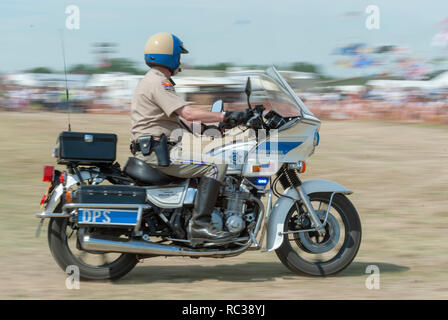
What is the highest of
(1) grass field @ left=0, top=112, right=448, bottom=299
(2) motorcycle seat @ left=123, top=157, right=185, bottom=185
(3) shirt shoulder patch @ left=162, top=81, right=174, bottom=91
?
(3) shirt shoulder patch @ left=162, top=81, right=174, bottom=91

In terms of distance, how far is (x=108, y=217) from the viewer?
5359 mm

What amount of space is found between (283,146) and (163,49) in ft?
4.28

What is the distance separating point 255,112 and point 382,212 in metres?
4.28

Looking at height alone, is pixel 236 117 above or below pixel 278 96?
below

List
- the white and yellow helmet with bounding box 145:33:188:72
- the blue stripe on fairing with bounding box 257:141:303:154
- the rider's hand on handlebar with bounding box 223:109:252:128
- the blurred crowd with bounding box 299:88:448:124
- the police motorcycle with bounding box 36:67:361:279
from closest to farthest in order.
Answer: the rider's hand on handlebar with bounding box 223:109:252:128 < the police motorcycle with bounding box 36:67:361:279 < the white and yellow helmet with bounding box 145:33:188:72 < the blue stripe on fairing with bounding box 257:141:303:154 < the blurred crowd with bounding box 299:88:448:124

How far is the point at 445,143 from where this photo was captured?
14.5 m

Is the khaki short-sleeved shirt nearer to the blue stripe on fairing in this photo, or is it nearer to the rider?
the rider

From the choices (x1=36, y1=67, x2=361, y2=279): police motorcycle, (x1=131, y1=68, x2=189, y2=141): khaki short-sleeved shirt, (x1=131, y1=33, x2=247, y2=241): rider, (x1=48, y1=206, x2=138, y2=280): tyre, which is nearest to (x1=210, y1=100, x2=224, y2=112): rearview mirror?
(x1=36, y1=67, x2=361, y2=279): police motorcycle

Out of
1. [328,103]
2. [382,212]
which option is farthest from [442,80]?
[382,212]

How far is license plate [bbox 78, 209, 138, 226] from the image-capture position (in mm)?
5324

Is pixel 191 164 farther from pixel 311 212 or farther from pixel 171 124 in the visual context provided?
pixel 311 212

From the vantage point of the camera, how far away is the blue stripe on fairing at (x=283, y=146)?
5590mm

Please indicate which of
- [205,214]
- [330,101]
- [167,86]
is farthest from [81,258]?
[330,101]

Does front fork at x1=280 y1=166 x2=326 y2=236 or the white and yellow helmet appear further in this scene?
front fork at x1=280 y1=166 x2=326 y2=236
